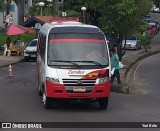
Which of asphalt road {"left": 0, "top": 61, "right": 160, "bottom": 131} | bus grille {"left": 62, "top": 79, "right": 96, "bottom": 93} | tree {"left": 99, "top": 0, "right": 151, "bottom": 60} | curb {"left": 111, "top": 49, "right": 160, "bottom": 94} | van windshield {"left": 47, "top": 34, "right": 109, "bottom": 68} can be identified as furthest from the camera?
tree {"left": 99, "top": 0, "right": 151, "bottom": 60}

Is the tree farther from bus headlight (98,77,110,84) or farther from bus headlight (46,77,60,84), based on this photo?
bus headlight (46,77,60,84)

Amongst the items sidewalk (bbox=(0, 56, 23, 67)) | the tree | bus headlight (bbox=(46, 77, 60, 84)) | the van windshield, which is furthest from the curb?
sidewalk (bbox=(0, 56, 23, 67))

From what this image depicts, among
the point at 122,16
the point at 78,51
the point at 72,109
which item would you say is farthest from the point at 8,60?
the point at 78,51

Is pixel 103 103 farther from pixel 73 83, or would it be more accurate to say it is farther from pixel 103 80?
pixel 73 83

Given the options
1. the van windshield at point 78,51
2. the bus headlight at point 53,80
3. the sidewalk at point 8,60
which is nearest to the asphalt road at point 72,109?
the bus headlight at point 53,80

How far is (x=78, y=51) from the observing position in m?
16.4

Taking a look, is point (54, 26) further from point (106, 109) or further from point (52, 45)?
point (106, 109)

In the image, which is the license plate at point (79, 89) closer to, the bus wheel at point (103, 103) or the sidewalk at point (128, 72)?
the bus wheel at point (103, 103)

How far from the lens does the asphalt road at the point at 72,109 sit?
14.8 m

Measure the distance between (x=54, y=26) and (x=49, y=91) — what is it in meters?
2.55

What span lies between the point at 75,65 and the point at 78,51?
0.70 metres

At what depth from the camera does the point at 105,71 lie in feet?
52.6

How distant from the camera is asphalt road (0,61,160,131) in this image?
14773 mm

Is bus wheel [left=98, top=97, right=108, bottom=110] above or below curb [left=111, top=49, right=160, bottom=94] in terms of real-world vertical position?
above
